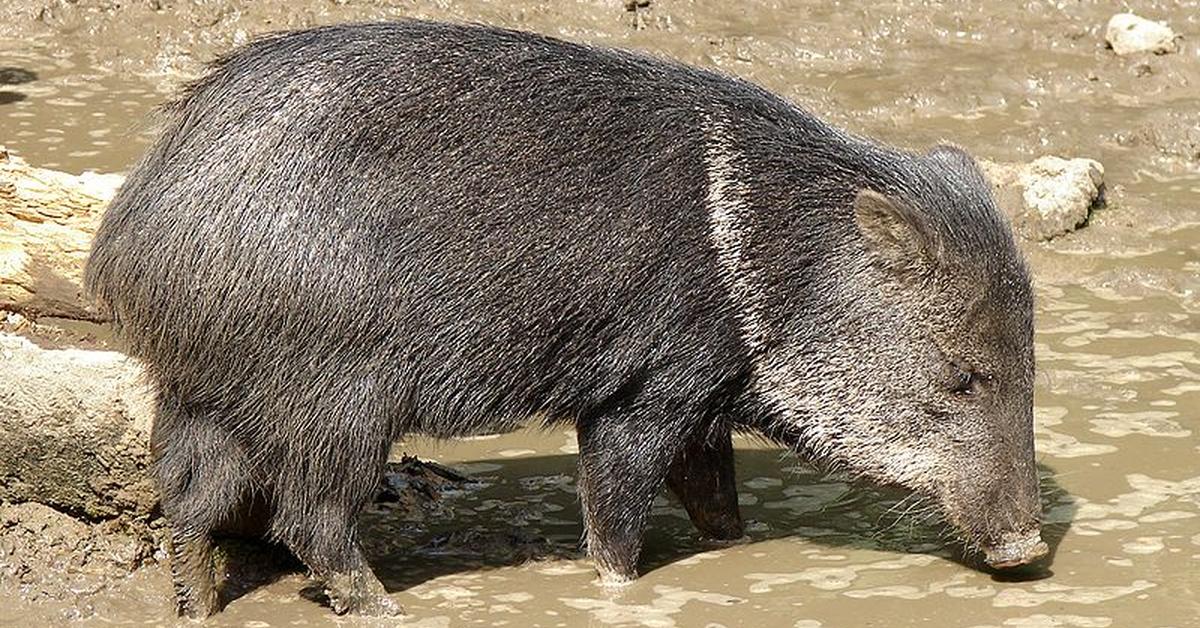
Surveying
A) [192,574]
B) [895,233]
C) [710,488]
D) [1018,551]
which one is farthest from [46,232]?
[1018,551]

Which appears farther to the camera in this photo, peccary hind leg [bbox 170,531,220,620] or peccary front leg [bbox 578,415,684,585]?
peccary front leg [bbox 578,415,684,585]

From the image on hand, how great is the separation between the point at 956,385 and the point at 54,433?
2659mm

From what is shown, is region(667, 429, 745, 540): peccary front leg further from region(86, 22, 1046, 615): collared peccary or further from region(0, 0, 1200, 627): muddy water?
region(86, 22, 1046, 615): collared peccary

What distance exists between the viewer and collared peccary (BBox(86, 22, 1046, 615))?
517 centimetres

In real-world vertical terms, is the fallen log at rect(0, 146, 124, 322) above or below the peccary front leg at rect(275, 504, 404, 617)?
above

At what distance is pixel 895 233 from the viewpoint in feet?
18.0

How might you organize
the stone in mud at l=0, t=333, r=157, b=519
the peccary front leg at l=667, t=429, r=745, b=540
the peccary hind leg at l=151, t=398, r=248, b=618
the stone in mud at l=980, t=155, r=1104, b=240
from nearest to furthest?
the peccary hind leg at l=151, t=398, r=248, b=618, the stone in mud at l=0, t=333, r=157, b=519, the peccary front leg at l=667, t=429, r=745, b=540, the stone in mud at l=980, t=155, r=1104, b=240

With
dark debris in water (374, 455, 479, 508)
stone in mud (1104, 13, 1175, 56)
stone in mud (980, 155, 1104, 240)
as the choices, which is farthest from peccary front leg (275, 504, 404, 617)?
stone in mud (1104, 13, 1175, 56)

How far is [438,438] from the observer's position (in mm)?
5547

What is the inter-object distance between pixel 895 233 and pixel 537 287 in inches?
41.7

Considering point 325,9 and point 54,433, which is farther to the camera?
point 325,9

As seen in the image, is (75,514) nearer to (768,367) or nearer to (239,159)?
(239,159)

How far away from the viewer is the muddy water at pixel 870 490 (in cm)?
554

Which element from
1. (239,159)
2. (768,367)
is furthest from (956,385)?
(239,159)
